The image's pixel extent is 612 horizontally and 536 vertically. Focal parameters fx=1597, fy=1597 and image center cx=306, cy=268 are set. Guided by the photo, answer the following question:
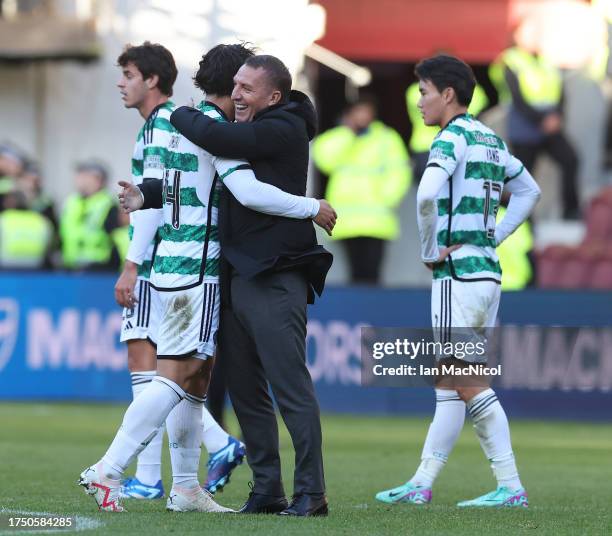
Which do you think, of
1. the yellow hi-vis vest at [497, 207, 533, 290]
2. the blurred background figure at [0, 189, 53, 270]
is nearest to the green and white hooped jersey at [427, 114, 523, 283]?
the yellow hi-vis vest at [497, 207, 533, 290]

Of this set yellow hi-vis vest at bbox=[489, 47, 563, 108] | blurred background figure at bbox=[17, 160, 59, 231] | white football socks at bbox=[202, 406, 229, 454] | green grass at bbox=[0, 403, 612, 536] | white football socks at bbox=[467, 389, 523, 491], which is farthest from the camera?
yellow hi-vis vest at bbox=[489, 47, 563, 108]

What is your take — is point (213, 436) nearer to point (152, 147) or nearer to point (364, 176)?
point (152, 147)

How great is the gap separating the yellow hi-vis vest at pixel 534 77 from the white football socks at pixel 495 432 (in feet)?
33.5

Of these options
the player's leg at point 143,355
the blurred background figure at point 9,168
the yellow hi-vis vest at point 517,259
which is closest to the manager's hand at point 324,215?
the player's leg at point 143,355

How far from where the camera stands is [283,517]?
6754 mm

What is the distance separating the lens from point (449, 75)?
777 cm

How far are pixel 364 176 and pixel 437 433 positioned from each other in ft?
28.9

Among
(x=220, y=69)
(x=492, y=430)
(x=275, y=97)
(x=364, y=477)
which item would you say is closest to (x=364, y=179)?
(x=364, y=477)

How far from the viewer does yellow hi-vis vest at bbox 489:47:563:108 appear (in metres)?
17.3

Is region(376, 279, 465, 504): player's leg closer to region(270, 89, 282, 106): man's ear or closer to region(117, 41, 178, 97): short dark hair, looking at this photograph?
region(270, 89, 282, 106): man's ear

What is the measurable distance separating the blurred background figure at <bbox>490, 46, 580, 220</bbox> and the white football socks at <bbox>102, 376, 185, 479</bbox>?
11.1 metres

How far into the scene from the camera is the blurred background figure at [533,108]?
57.0ft

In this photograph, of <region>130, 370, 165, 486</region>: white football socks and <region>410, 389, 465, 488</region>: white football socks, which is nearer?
<region>410, 389, 465, 488</region>: white football socks

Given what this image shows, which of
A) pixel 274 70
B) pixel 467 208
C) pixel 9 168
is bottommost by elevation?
pixel 9 168
